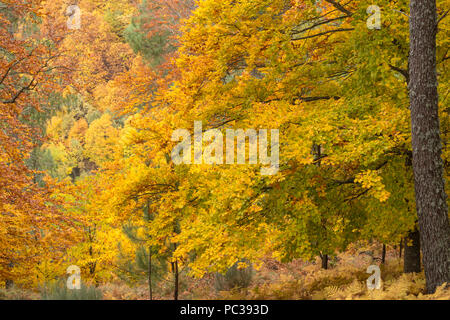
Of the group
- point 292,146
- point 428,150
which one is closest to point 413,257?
point 428,150

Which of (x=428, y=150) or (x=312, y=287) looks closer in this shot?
(x=428, y=150)

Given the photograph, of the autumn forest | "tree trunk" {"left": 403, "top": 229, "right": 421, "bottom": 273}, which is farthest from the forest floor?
"tree trunk" {"left": 403, "top": 229, "right": 421, "bottom": 273}

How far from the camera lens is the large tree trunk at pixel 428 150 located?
19.0ft

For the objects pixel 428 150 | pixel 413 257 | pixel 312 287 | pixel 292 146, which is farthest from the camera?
pixel 312 287

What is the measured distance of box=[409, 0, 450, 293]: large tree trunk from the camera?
5.80m

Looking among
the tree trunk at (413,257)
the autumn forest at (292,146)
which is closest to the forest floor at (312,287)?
the autumn forest at (292,146)

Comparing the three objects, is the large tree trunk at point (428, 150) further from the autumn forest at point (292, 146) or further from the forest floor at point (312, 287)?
the forest floor at point (312, 287)

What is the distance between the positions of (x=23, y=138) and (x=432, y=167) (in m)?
8.55

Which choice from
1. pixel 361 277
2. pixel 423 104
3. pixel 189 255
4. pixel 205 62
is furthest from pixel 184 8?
pixel 423 104

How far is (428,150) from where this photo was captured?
5.93 meters

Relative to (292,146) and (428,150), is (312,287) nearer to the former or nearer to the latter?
(292,146)

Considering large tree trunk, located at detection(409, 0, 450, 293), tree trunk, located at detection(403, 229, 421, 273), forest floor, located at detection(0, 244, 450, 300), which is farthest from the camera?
tree trunk, located at detection(403, 229, 421, 273)

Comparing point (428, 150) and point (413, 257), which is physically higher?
point (428, 150)

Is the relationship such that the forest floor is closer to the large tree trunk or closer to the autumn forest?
the autumn forest
